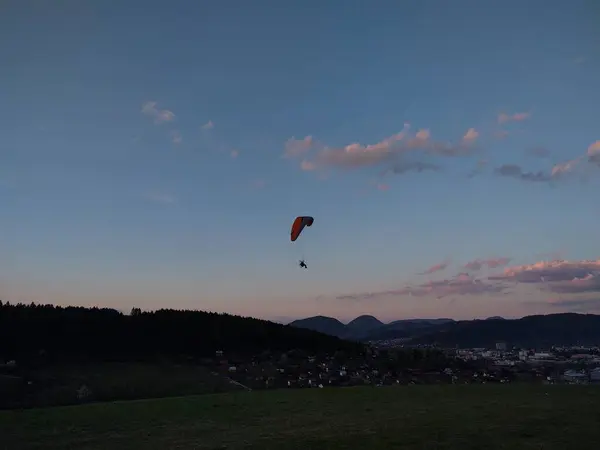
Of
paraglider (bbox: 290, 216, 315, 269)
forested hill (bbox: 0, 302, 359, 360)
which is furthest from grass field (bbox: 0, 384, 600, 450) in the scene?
forested hill (bbox: 0, 302, 359, 360)

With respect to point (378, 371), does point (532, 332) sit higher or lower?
higher

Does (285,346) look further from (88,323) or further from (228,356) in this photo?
(88,323)

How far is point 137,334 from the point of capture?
181ft

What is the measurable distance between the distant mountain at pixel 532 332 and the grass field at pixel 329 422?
98.1 metres

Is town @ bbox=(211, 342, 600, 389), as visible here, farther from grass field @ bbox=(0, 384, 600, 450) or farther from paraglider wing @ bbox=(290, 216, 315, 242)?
paraglider wing @ bbox=(290, 216, 315, 242)

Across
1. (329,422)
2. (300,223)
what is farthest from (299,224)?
(329,422)

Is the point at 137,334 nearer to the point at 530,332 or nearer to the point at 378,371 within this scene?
the point at 378,371

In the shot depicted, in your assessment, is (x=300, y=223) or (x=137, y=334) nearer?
(x=300, y=223)

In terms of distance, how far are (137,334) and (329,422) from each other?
3905 centimetres

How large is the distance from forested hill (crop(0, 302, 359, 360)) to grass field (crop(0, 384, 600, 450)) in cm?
2392

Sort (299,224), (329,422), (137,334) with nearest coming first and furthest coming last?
(329,422) < (299,224) < (137,334)

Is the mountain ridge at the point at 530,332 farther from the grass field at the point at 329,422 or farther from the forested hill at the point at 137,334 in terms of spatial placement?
the grass field at the point at 329,422

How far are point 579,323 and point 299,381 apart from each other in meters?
107

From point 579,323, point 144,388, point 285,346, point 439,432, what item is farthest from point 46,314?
point 579,323
